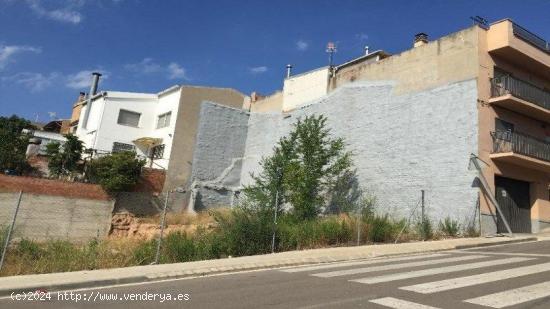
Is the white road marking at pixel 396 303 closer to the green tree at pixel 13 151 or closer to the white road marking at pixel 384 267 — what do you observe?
the white road marking at pixel 384 267

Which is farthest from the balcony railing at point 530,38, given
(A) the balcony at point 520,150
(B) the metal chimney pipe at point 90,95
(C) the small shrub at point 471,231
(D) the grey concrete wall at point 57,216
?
(B) the metal chimney pipe at point 90,95

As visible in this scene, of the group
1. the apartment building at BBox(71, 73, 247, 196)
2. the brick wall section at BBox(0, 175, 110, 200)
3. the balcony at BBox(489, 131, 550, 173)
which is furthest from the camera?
the apartment building at BBox(71, 73, 247, 196)

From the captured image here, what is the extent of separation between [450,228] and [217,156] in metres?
17.5

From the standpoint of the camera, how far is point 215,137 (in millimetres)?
32094

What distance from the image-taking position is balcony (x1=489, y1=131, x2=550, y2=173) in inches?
788

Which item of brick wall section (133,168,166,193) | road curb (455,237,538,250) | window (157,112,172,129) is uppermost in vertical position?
window (157,112,172,129)

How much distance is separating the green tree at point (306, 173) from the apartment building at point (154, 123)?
30.7 feet

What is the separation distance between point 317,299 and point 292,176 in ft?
50.3

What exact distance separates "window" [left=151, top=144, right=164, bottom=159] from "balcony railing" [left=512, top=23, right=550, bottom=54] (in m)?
22.5

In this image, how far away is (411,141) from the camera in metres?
22.5

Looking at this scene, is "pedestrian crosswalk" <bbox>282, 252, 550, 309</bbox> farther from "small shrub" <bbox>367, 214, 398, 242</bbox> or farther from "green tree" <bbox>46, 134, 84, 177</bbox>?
"green tree" <bbox>46, 134, 84, 177</bbox>

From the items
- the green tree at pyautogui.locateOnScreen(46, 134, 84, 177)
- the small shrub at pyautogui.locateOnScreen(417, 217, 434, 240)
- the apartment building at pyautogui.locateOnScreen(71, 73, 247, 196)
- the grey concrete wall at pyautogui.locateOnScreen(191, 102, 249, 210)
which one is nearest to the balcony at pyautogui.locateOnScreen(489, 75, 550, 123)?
the small shrub at pyautogui.locateOnScreen(417, 217, 434, 240)

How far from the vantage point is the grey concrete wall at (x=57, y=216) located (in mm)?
23375

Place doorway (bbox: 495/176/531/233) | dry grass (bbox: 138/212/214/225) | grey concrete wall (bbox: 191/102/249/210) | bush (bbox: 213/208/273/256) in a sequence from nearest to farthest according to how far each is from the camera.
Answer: bush (bbox: 213/208/273/256), doorway (bbox: 495/176/531/233), dry grass (bbox: 138/212/214/225), grey concrete wall (bbox: 191/102/249/210)
